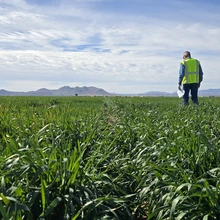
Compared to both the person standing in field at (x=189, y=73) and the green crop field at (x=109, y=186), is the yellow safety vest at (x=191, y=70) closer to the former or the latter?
the person standing in field at (x=189, y=73)

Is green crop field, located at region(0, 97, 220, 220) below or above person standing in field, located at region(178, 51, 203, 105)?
below

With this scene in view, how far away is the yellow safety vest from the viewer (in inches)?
443

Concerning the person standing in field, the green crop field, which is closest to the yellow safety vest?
the person standing in field

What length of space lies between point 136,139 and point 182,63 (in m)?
7.02

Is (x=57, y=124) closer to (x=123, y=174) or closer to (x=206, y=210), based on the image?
(x=123, y=174)

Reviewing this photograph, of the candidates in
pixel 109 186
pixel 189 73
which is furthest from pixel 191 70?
pixel 109 186

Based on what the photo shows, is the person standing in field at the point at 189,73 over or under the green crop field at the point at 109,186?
over

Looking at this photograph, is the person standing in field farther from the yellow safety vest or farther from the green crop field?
the green crop field

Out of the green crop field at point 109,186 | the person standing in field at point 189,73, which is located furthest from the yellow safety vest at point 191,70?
the green crop field at point 109,186

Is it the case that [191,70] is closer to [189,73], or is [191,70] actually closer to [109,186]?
[189,73]

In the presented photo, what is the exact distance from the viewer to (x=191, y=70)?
11258mm

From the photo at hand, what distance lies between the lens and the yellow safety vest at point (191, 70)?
11242 mm

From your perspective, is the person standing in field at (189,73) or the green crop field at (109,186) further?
the person standing in field at (189,73)

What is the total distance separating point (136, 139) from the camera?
16.3 feet
